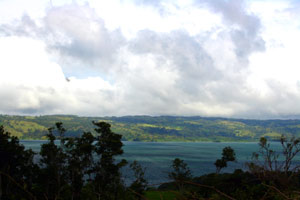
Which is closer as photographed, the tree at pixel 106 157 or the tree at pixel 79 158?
the tree at pixel 106 157

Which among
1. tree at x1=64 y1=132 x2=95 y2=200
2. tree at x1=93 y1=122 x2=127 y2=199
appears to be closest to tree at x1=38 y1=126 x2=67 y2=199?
tree at x1=64 y1=132 x2=95 y2=200

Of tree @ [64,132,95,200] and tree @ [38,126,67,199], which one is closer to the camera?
tree @ [38,126,67,199]

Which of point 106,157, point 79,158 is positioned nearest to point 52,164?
point 79,158

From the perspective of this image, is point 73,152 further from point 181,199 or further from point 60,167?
point 181,199

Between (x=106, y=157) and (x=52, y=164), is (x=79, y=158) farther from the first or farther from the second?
(x=106, y=157)

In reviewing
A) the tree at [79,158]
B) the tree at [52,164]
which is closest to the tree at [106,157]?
the tree at [79,158]

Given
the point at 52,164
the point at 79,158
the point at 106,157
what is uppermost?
the point at 106,157

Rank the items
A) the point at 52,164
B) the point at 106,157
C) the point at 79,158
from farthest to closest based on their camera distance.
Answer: the point at 79,158, the point at 52,164, the point at 106,157

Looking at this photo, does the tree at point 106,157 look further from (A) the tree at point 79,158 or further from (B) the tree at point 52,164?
(B) the tree at point 52,164

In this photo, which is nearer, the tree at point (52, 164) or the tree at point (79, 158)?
the tree at point (52, 164)

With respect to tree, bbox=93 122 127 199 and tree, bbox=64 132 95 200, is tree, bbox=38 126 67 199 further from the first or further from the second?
tree, bbox=93 122 127 199

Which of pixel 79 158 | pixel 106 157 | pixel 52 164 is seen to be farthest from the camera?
pixel 79 158

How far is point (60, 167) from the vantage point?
43.6 metres

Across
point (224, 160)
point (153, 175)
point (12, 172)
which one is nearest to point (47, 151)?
point (12, 172)
